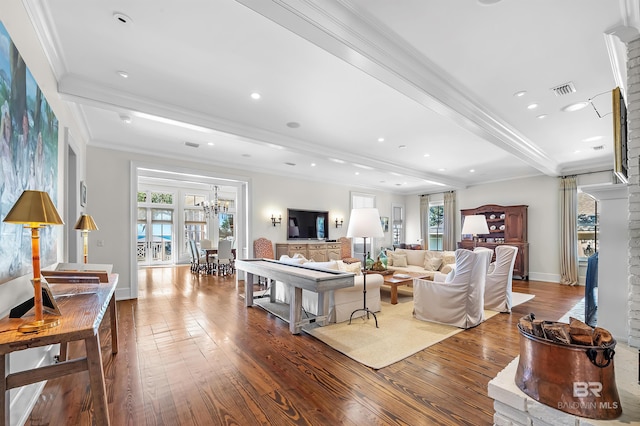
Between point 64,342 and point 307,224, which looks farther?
point 307,224

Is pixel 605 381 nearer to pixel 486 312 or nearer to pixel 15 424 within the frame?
pixel 15 424

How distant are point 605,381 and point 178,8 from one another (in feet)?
10.5

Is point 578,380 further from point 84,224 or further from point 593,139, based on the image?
point 593,139

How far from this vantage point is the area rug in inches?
111

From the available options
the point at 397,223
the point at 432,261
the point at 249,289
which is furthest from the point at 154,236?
the point at 432,261

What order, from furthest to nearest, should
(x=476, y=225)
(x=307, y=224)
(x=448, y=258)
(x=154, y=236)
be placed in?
1. (x=154, y=236)
2. (x=307, y=224)
3. (x=448, y=258)
4. (x=476, y=225)

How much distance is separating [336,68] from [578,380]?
9.16 ft

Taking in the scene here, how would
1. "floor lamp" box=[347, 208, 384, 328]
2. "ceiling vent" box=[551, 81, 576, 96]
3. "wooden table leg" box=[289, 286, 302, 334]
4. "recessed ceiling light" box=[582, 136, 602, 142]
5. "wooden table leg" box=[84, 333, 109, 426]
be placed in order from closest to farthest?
"wooden table leg" box=[84, 333, 109, 426]
"ceiling vent" box=[551, 81, 576, 96]
"wooden table leg" box=[289, 286, 302, 334]
"floor lamp" box=[347, 208, 384, 328]
"recessed ceiling light" box=[582, 136, 602, 142]

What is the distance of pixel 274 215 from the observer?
7.37 m

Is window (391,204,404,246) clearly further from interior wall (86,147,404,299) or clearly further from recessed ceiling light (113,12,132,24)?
recessed ceiling light (113,12,132,24)

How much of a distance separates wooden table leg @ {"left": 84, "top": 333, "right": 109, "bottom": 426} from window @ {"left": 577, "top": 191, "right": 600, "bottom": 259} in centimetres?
901

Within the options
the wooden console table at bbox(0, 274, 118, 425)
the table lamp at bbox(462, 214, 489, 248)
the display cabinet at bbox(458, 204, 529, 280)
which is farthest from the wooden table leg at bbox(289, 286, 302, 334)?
the display cabinet at bbox(458, 204, 529, 280)

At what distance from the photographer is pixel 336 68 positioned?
2809 millimetres

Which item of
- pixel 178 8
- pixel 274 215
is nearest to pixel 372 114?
pixel 178 8
